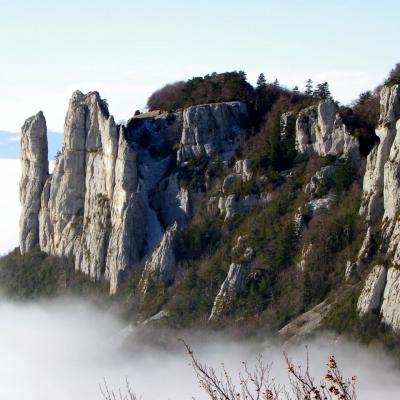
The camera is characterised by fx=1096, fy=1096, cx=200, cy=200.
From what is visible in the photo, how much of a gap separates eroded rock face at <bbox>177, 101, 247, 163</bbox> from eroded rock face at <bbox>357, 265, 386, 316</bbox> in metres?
27.3

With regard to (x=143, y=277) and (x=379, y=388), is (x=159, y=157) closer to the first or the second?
(x=143, y=277)

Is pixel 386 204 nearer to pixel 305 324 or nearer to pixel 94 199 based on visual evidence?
pixel 305 324

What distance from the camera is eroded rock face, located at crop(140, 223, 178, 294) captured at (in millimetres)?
98312

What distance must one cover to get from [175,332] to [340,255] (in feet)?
52.8

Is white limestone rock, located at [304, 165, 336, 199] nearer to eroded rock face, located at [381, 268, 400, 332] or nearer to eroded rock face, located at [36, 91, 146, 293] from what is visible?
eroded rock face, located at [381, 268, 400, 332]

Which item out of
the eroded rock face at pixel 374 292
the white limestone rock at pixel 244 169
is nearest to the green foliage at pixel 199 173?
the white limestone rock at pixel 244 169

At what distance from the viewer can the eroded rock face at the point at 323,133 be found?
303 ft

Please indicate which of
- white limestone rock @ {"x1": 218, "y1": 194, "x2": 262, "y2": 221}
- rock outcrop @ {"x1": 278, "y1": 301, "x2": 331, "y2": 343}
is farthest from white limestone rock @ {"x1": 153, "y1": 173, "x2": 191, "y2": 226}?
rock outcrop @ {"x1": 278, "y1": 301, "x2": 331, "y2": 343}

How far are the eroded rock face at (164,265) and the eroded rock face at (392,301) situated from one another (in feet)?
84.2

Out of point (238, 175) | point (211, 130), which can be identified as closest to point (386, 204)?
point (238, 175)

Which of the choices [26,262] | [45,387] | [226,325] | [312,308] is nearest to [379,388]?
[312,308]

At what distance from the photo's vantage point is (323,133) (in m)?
94.1

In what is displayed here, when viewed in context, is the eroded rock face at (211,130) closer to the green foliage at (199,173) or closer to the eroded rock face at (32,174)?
the green foliage at (199,173)

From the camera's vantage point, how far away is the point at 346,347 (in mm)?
78812
